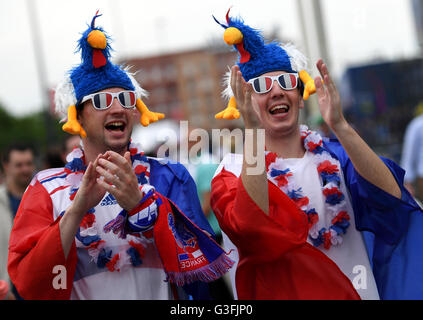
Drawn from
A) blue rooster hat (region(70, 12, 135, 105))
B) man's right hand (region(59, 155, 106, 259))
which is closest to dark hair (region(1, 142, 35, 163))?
blue rooster hat (region(70, 12, 135, 105))

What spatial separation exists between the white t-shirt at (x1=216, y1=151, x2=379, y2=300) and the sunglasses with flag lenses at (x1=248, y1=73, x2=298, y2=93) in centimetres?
36

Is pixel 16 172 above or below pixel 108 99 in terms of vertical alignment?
below

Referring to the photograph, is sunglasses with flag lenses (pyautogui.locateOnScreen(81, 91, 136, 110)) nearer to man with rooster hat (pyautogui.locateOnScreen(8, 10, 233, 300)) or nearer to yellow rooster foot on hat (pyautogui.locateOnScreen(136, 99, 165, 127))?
man with rooster hat (pyautogui.locateOnScreen(8, 10, 233, 300))

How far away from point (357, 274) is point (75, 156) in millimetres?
1523

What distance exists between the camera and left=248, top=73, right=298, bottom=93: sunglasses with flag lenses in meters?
2.53

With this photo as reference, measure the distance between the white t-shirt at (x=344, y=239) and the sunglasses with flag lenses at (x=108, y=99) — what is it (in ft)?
1.90

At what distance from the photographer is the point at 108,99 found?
261 cm

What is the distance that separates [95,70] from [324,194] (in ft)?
4.32

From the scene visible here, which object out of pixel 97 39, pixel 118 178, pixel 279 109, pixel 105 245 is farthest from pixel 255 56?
pixel 105 245

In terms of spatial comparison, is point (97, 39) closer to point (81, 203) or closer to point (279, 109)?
point (81, 203)
